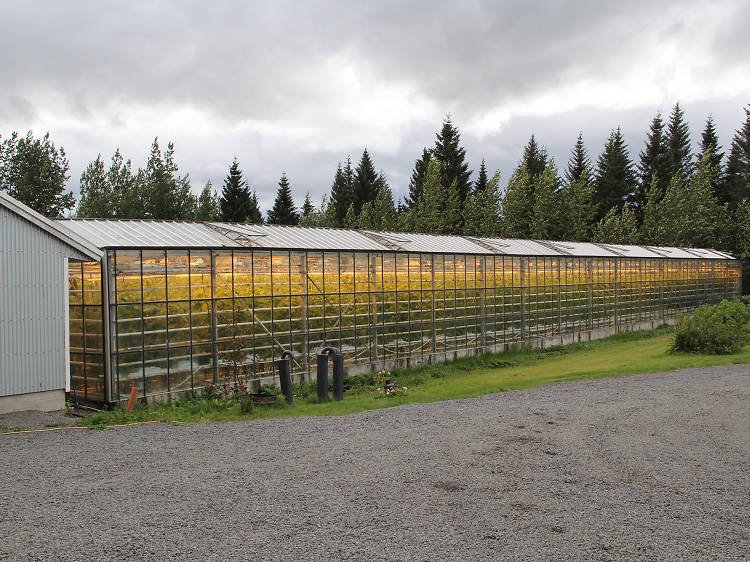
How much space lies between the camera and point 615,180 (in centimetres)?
6638

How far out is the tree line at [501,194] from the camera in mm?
47250

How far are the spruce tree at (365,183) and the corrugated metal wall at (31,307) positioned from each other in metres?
60.4

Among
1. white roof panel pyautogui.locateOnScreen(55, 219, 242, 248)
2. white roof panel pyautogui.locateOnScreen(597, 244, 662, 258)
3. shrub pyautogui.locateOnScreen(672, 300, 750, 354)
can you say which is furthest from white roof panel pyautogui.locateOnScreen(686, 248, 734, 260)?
white roof panel pyautogui.locateOnScreen(55, 219, 242, 248)

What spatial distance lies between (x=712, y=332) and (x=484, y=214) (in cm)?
3508

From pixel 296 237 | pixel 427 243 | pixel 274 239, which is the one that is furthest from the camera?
pixel 427 243

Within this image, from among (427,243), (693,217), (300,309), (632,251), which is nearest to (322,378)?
(300,309)

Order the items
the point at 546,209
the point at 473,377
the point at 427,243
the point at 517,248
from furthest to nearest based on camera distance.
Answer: the point at 546,209 → the point at 517,248 → the point at 427,243 → the point at 473,377

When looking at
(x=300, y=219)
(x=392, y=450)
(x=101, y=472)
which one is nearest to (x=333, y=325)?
(x=392, y=450)

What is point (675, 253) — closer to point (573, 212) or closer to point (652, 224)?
point (573, 212)

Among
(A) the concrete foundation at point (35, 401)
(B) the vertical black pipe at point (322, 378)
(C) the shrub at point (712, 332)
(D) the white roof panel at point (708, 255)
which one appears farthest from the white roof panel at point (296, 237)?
(D) the white roof panel at point (708, 255)

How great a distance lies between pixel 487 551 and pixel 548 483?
2211 mm

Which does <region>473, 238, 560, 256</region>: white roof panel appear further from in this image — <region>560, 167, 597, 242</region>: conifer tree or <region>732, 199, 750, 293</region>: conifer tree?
<region>732, 199, 750, 293</region>: conifer tree

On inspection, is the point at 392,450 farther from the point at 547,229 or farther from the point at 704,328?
the point at 547,229

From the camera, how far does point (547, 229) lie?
54094 mm
